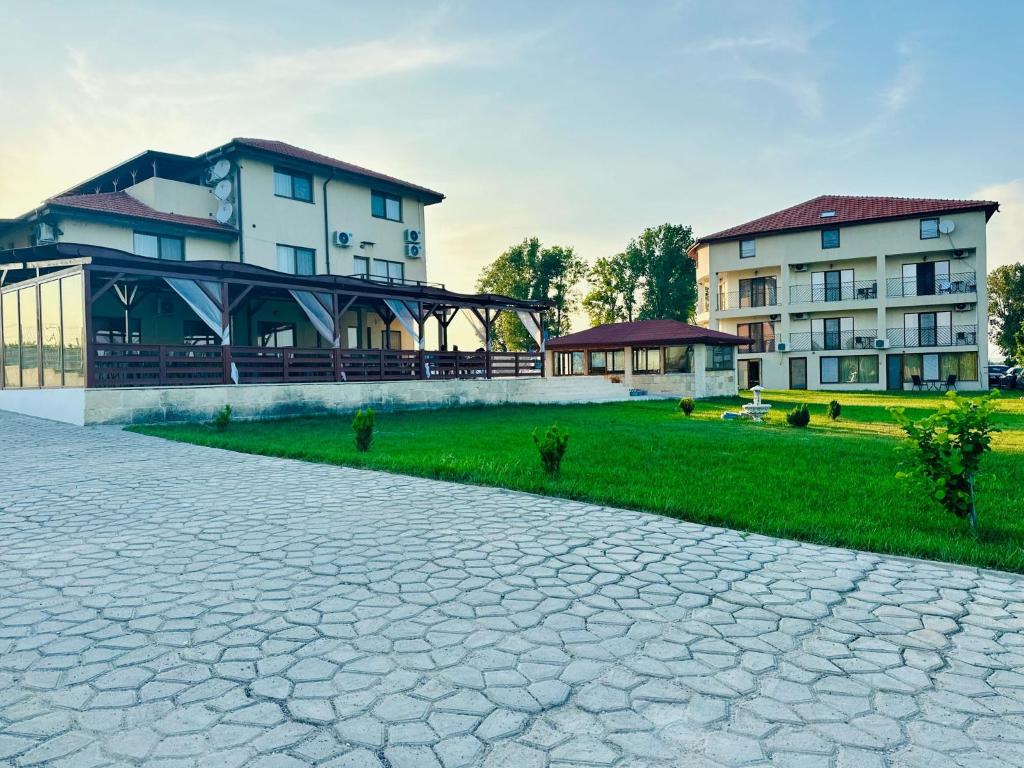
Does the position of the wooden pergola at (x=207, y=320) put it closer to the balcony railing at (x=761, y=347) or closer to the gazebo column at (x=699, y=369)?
the gazebo column at (x=699, y=369)

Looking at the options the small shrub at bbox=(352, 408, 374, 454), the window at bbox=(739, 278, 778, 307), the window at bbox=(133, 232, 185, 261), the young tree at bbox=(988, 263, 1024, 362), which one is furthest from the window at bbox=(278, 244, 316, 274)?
the young tree at bbox=(988, 263, 1024, 362)

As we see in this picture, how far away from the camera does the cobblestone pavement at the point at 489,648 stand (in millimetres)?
2496

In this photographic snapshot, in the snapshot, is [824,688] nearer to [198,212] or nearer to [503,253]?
[198,212]

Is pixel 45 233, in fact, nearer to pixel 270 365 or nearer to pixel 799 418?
pixel 270 365

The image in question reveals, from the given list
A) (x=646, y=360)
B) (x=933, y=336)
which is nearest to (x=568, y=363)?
(x=646, y=360)

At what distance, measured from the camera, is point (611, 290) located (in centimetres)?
5953

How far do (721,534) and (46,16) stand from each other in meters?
14.6

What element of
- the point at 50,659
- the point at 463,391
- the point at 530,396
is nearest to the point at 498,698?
the point at 50,659

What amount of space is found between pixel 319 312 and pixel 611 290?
4227 cm

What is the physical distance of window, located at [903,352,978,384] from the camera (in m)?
36.8

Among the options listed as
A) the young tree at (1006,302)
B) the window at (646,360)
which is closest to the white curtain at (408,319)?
the window at (646,360)

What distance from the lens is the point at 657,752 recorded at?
2.42 m

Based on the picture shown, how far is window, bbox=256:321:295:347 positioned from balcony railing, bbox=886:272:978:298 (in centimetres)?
3358

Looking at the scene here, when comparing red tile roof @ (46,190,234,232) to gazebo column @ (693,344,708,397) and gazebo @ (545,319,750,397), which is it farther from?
gazebo column @ (693,344,708,397)
